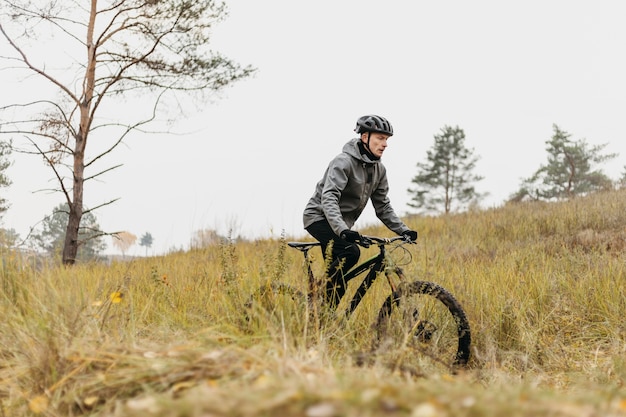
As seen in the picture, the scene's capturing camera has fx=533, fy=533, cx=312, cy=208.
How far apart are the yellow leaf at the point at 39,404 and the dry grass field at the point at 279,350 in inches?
0.8

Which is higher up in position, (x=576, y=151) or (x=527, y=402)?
(x=576, y=151)

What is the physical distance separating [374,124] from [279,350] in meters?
2.73

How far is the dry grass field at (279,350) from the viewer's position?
67.3 inches

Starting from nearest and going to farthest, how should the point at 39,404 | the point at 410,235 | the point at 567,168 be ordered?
1. the point at 39,404
2. the point at 410,235
3. the point at 567,168

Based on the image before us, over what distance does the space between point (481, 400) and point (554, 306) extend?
4669 mm

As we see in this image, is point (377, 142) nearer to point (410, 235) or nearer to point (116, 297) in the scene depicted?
point (410, 235)

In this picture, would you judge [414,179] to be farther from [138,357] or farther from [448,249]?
[138,357]

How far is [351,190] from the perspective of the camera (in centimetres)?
500

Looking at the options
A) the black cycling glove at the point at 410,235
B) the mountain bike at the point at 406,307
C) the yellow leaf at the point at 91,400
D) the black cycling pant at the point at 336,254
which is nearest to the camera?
the yellow leaf at the point at 91,400

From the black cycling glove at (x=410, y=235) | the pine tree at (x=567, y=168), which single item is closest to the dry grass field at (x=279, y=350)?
the black cycling glove at (x=410, y=235)

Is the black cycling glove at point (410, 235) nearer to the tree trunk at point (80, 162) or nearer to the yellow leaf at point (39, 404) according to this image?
the yellow leaf at point (39, 404)

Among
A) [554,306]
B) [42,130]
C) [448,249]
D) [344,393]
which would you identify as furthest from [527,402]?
[42,130]

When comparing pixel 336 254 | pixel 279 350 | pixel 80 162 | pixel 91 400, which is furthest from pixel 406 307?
pixel 80 162

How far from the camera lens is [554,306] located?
19.2ft
